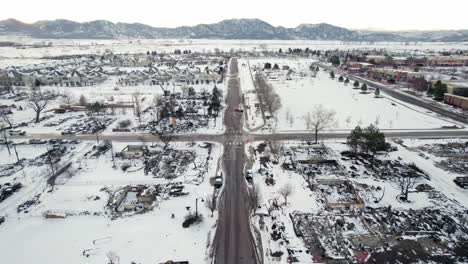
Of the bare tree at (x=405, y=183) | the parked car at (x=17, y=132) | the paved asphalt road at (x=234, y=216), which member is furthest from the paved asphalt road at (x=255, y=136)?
the bare tree at (x=405, y=183)

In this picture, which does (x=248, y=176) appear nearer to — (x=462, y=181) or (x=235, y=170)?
(x=235, y=170)

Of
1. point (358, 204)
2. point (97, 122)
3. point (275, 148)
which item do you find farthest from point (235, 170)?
point (97, 122)

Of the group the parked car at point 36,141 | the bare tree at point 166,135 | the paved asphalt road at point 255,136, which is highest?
the bare tree at point 166,135

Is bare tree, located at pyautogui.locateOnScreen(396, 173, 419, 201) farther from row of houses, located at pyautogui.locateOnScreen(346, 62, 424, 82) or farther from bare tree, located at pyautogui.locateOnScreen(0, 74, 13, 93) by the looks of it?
bare tree, located at pyautogui.locateOnScreen(0, 74, 13, 93)

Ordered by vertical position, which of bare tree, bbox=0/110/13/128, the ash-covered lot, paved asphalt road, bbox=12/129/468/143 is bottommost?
the ash-covered lot

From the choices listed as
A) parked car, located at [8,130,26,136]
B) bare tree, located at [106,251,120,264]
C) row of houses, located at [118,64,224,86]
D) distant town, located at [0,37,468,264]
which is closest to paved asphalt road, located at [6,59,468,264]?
distant town, located at [0,37,468,264]

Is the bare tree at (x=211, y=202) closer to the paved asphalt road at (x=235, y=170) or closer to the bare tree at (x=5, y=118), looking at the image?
the paved asphalt road at (x=235, y=170)
